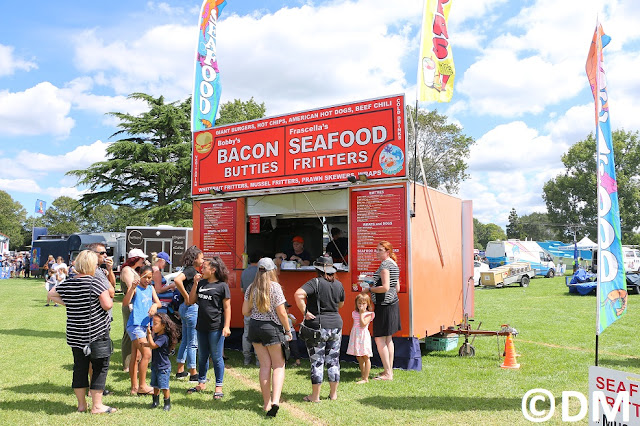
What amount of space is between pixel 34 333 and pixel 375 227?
7795 mm

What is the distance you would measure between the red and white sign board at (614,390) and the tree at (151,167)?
2552 centimetres

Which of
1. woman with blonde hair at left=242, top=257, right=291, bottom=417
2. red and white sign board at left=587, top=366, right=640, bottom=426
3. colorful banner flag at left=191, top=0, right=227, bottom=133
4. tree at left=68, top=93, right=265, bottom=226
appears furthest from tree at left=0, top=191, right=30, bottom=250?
red and white sign board at left=587, top=366, right=640, bottom=426

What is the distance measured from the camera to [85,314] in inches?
192

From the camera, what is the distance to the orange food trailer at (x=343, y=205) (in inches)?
277

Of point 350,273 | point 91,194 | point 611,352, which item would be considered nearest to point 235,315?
point 350,273

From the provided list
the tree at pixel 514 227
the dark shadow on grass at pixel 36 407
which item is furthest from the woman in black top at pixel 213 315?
the tree at pixel 514 227

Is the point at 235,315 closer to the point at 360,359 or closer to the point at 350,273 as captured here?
the point at 350,273

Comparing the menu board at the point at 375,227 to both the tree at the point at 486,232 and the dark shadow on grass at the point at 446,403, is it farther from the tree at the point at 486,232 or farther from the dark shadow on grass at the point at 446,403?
the tree at the point at 486,232

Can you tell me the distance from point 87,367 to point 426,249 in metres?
4.83

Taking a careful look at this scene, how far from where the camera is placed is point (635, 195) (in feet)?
171

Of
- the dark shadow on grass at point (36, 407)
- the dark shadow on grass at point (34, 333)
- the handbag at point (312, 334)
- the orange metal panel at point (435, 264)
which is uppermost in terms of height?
the orange metal panel at point (435, 264)

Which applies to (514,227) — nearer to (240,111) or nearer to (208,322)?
A: (240,111)

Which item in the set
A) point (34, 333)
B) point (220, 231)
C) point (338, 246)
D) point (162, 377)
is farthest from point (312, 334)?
point (34, 333)

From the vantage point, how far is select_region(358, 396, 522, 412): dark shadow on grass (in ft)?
17.1
